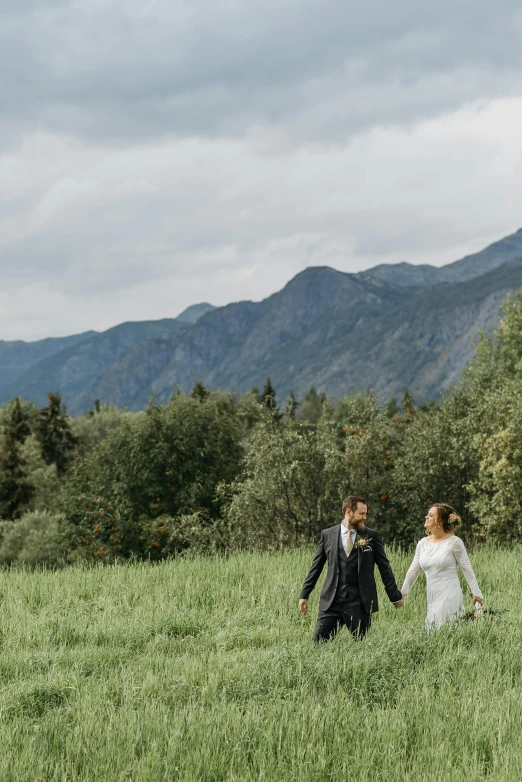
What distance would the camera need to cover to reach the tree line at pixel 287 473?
22.2 meters

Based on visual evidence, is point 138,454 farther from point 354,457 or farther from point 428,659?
point 428,659

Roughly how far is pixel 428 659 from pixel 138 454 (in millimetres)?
24757

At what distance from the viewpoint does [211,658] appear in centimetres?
720

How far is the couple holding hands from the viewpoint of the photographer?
25.6ft

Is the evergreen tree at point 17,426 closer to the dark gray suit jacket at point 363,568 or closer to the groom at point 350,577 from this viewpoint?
the dark gray suit jacket at point 363,568

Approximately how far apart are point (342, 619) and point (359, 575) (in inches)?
22.1

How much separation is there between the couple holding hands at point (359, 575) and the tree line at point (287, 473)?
968cm

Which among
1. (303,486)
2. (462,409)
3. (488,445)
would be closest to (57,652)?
(303,486)

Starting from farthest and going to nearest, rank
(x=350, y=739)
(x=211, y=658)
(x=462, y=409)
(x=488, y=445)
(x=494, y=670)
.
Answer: (x=462, y=409) → (x=488, y=445) → (x=211, y=658) → (x=494, y=670) → (x=350, y=739)

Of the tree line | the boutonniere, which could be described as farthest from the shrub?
the boutonniere

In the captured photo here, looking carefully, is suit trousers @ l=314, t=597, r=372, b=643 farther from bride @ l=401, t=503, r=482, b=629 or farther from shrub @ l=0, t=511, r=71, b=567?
shrub @ l=0, t=511, r=71, b=567

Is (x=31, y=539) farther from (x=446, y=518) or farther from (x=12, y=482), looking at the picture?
(x=446, y=518)

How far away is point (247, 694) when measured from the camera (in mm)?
6332

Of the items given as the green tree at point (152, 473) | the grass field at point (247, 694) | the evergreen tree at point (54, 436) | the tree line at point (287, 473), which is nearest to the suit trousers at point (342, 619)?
the grass field at point (247, 694)
